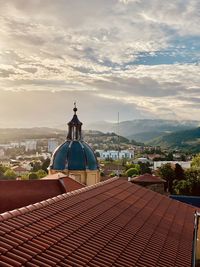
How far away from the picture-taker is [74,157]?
1184 inches

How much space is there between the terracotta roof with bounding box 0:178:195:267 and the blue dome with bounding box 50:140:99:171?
1661 centimetres

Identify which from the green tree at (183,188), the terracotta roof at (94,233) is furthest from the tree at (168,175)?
the terracotta roof at (94,233)

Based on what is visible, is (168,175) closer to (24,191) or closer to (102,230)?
(24,191)

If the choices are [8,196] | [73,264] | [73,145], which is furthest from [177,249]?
[73,145]

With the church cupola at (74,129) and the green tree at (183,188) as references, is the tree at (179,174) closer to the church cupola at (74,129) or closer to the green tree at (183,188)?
the green tree at (183,188)

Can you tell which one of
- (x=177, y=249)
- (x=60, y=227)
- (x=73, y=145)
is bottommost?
(x=177, y=249)

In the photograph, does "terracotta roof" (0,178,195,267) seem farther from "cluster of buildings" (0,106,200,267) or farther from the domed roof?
the domed roof

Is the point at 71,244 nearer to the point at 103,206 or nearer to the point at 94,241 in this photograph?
the point at 94,241

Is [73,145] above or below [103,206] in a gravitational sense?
above

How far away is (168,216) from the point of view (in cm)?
1284

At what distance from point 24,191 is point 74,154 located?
12.4 meters

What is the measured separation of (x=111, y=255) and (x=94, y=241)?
0.52 metres

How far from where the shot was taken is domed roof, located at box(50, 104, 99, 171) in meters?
29.9

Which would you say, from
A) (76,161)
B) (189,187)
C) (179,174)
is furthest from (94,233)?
(179,174)
